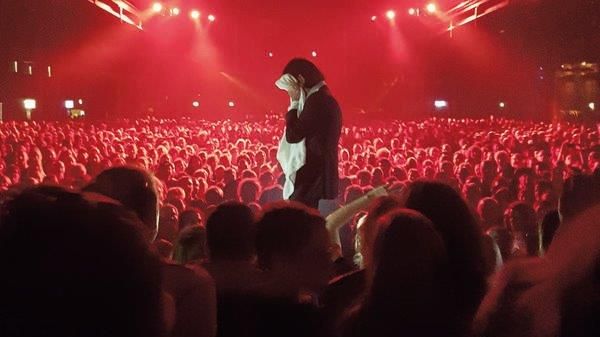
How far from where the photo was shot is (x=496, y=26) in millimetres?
48781

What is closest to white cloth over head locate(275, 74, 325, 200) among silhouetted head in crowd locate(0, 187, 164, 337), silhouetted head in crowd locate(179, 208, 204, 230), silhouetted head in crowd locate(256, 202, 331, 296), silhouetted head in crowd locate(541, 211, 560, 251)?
silhouetted head in crowd locate(179, 208, 204, 230)

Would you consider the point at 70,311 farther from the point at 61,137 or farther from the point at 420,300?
the point at 61,137

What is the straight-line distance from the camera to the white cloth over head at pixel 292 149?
702cm

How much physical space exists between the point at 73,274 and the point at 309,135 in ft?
18.6

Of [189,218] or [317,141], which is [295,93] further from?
[189,218]

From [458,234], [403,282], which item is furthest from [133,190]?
[458,234]

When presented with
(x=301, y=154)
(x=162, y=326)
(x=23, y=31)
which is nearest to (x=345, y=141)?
(x=301, y=154)

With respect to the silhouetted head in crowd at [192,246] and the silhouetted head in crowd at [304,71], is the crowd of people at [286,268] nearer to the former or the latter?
the silhouetted head in crowd at [192,246]

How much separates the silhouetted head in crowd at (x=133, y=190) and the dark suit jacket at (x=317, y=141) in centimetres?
348

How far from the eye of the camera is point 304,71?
696cm

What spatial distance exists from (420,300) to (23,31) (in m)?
44.4

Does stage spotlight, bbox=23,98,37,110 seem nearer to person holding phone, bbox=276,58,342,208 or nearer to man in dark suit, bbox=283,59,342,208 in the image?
person holding phone, bbox=276,58,342,208

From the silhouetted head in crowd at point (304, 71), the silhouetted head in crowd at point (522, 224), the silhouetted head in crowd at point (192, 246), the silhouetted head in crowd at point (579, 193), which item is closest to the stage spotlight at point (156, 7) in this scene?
the silhouetted head in crowd at point (304, 71)

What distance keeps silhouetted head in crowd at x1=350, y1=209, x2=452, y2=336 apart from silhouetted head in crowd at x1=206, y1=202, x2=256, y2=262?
94cm
